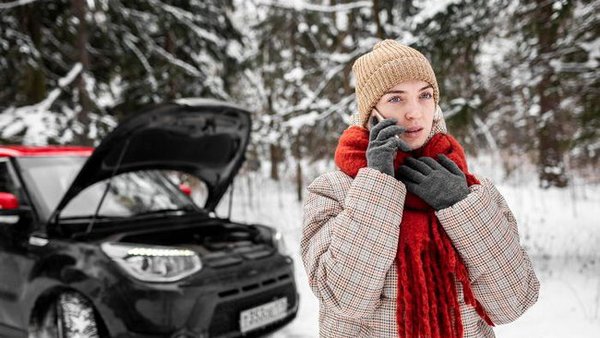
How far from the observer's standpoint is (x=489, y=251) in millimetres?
1312

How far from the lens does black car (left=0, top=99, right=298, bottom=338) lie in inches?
117

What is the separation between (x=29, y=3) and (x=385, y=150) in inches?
349

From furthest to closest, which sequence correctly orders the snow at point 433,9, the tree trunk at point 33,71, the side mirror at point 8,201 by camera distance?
the tree trunk at point 33,71 < the snow at point 433,9 < the side mirror at point 8,201

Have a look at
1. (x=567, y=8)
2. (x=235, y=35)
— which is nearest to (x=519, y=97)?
(x=567, y=8)

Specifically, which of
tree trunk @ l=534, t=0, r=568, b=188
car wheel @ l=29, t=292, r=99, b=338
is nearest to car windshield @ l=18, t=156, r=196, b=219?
car wheel @ l=29, t=292, r=99, b=338

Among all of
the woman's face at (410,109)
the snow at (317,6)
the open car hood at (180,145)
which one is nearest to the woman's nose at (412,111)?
the woman's face at (410,109)

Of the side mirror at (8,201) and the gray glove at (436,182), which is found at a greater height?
the gray glove at (436,182)

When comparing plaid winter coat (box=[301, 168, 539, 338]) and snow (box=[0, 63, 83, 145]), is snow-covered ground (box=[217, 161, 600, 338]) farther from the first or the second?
snow (box=[0, 63, 83, 145])

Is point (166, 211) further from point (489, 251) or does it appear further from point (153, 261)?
point (489, 251)

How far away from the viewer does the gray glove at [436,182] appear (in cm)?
132

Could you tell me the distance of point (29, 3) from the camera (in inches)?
319

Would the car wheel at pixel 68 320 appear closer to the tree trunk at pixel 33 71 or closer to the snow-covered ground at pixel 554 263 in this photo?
the snow-covered ground at pixel 554 263

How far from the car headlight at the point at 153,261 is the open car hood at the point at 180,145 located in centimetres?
56

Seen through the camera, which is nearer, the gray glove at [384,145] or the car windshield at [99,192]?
the gray glove at [384,145]
